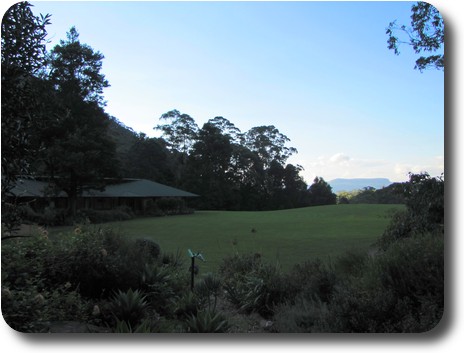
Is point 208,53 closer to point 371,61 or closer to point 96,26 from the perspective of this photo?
point 96,26

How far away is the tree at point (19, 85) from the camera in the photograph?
3.33 meters

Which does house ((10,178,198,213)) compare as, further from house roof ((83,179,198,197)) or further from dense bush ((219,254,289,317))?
dense bush ((219,254,289,317))

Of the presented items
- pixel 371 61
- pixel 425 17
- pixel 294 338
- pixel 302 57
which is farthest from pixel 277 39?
pixel 294 338

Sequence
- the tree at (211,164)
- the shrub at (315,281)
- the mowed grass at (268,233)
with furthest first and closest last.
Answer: the mowed grass at (268,233) < the shrub at (315,281) < the tree at (211,164)

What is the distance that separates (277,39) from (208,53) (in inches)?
29.9

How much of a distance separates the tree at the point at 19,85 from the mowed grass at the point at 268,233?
5683mm

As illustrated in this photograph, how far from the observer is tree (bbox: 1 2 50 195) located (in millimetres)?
3330

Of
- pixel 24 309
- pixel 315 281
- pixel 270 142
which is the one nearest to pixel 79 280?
pixel 24 309

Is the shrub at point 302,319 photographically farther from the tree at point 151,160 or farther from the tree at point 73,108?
the tree at point 73,108

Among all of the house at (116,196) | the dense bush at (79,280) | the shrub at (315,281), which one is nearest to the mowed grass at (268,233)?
the house at (116,196)

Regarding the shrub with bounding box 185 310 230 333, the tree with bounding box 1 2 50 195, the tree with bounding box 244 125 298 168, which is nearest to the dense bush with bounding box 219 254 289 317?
the shrub with bounding box 185 310 230 333

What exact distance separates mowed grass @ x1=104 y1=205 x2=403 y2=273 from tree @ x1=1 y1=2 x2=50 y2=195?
5.68 meters

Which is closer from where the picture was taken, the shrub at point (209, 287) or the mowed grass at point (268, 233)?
the shrub at point (209, 287)

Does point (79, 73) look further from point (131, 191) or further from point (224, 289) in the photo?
point (224, 289)
